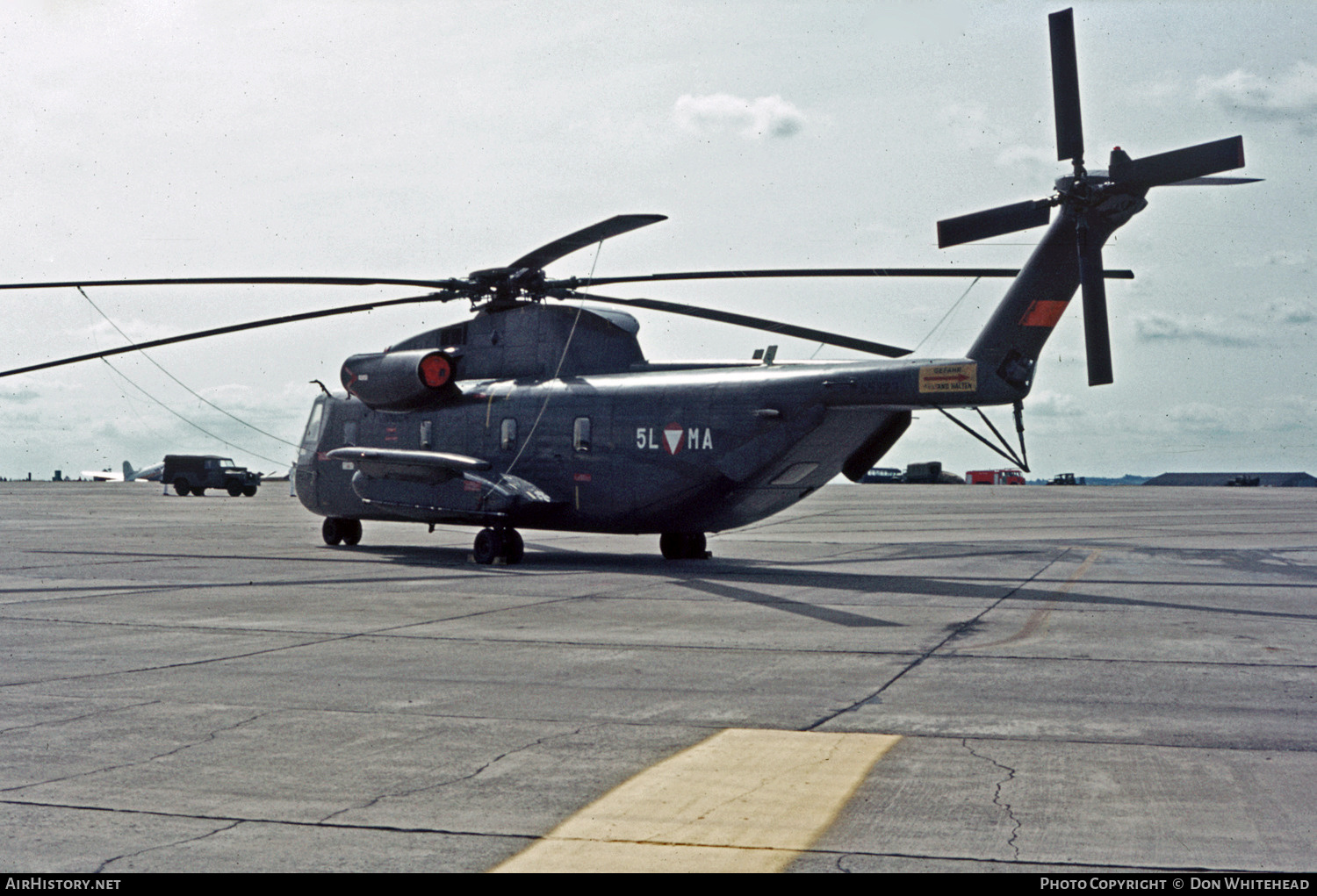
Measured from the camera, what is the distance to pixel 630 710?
802 centimetres

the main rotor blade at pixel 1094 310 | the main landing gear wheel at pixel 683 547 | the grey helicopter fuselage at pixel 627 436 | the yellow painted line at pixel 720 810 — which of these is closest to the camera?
the yellow painted line at pixel 720 810

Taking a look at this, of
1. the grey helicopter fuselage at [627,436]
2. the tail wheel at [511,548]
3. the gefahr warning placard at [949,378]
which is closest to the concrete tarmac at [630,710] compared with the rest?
the grey helicopter fuselage at [627,436]

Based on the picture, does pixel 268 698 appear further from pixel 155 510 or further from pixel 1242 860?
pixel 155 510

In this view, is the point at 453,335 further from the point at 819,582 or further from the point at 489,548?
the point at 819,582

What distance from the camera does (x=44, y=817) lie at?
5430 mm

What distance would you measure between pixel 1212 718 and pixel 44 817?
6.86 m

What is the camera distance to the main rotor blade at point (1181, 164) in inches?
529

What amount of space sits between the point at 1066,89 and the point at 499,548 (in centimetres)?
1201

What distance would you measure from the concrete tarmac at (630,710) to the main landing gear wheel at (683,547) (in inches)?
117

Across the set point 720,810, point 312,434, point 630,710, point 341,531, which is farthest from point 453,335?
point 720,810

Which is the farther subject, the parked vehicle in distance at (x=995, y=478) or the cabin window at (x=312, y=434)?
the parked vehicle in distance at (x=995, y=478)

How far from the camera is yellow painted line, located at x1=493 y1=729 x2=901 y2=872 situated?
489 cm

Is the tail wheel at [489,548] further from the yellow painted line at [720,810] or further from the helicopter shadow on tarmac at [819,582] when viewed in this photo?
the yellow painted line at [720,810]

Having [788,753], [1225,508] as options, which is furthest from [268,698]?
[1225,508]
